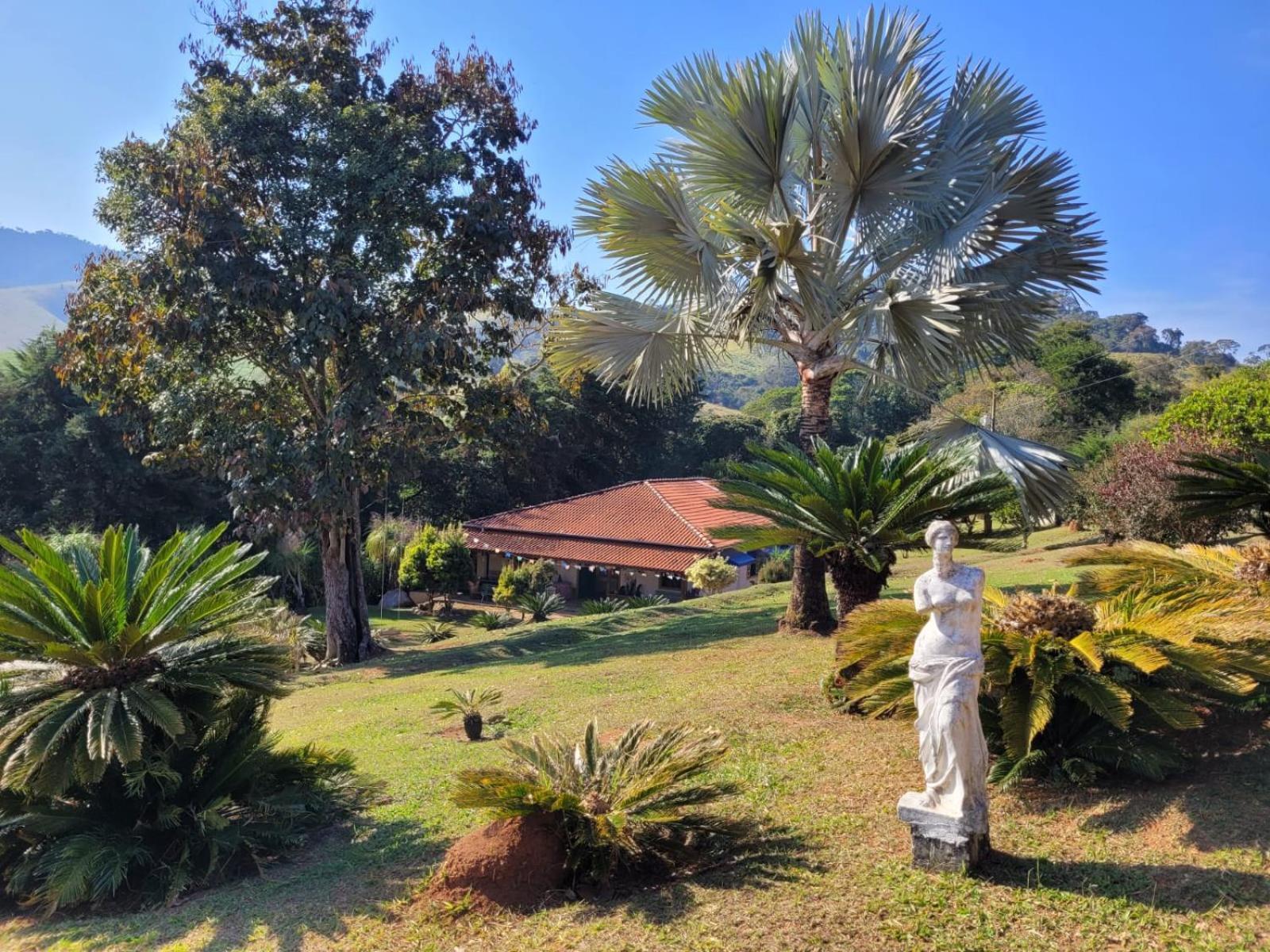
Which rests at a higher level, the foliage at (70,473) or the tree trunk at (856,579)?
the foliage at (70,473)

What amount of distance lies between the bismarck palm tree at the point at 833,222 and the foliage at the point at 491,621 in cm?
1306

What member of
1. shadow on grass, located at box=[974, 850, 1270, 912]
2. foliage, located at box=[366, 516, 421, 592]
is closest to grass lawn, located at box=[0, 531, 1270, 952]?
shadow on grass, located at box=[974, 850, 1270, 912]

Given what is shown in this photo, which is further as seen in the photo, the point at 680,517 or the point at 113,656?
the point at 680,517

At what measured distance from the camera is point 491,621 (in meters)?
22.4

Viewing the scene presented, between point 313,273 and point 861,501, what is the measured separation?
39.2ft

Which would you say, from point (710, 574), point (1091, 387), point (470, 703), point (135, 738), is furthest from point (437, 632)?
point (1091, 387)

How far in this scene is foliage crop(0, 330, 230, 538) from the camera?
28.6 metres

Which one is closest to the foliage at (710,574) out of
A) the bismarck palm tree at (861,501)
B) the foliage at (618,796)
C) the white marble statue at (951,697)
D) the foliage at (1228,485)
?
the bismarck palm tree at (861,501)

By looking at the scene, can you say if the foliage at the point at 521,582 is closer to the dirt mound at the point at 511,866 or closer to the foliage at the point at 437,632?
the foliage at the point at 437,632

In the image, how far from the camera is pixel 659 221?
408 inches

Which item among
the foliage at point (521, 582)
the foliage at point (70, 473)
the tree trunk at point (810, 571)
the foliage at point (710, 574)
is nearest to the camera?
the tree trunk at point (810, 571)

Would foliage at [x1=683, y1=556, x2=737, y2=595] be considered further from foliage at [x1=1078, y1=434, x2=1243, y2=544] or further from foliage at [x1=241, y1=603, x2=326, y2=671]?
foliage at [x1=241, y1=603, x2=326, y2=671]

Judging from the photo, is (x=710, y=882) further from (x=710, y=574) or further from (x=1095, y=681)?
(x=710, y=574)

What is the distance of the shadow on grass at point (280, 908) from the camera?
494 centimetres
